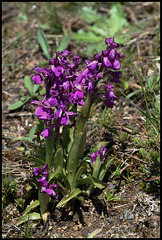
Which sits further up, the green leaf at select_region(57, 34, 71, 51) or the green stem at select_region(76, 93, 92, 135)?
the green leaf at select_region(57, 34, 71, 51)

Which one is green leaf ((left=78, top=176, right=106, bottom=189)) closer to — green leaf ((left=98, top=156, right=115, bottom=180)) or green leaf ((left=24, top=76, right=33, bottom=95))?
green leaf ((left=98, top=156, right=115, bottom=180))

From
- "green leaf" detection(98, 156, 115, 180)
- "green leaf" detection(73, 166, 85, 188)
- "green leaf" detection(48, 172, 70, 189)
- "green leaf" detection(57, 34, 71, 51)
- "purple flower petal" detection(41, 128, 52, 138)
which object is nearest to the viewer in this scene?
"purple flower petal" detection(41, 128, 52, 138)

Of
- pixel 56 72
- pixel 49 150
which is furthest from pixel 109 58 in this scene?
pixel 49 150

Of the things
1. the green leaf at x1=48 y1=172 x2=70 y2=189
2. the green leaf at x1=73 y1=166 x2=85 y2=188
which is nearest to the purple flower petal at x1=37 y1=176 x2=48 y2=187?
A: the green leaf at x1=48 y1=172 x2=70 y2=189

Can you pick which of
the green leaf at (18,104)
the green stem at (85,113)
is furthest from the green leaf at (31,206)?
the green leaf at (18,104)

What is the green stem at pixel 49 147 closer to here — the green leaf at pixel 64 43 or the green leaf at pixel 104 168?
the green leaf at pixel 104 168

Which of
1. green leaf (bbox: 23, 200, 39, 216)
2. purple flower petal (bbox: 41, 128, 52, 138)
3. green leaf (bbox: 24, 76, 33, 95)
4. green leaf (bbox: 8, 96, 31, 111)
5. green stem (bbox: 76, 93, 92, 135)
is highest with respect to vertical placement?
green leaf (bbox: 24, 76, 33, 95)
